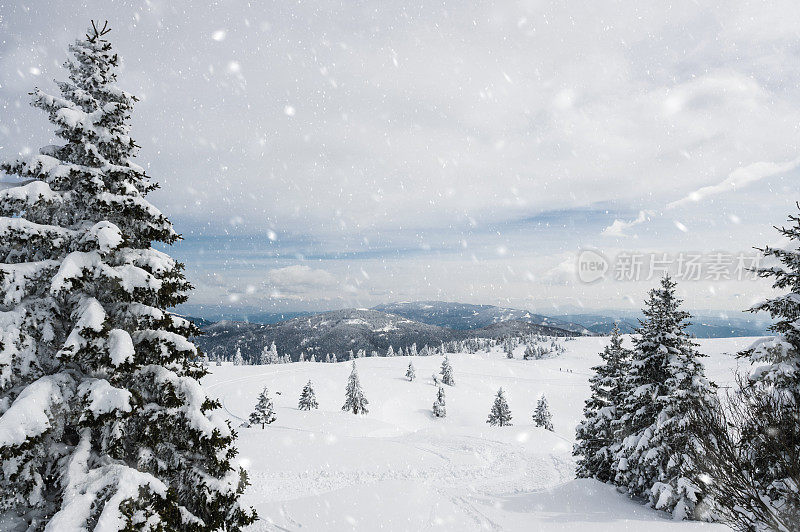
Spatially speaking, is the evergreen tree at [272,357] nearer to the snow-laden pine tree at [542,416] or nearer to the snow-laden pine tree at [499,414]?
the snow-laden pine tree at [499,414]

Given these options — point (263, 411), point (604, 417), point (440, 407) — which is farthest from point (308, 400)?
point (604, 417)

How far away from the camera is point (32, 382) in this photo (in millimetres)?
6977

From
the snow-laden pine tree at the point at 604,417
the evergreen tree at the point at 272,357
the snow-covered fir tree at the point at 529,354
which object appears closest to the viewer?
the snow-laden pine tree at the point at 604,417

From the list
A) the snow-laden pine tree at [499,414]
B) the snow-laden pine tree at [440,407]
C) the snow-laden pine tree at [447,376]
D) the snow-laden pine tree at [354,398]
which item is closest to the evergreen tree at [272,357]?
the snow-laden pine tree at [447,376]

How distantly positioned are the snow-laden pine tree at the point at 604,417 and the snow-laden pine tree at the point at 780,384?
9.26 meters

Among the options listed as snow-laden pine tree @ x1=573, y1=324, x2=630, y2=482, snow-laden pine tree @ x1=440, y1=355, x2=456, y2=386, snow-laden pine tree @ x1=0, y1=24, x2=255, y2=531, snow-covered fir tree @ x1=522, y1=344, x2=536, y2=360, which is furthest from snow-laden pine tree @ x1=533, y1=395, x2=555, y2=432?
snow-covered fir tree @ x1=522, y1=344, x2=536, y2=360

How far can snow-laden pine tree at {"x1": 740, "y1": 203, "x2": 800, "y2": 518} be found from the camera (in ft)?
25.5

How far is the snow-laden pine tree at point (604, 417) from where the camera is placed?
21375 millimetres

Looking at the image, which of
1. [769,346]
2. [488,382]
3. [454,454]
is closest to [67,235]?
[769,346]

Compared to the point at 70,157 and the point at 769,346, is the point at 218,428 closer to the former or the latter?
the point at 70,157

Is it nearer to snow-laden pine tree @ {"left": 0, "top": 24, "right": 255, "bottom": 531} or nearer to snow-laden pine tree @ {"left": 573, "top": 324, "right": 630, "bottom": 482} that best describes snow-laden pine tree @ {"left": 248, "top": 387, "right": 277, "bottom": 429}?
snow-laden pine tree @ {"left": 573, "top": 324, "right": 630, "bottom": 482}

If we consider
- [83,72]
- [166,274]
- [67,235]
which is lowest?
[166,274]

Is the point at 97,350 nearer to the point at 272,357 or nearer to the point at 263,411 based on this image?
the point at 263,411

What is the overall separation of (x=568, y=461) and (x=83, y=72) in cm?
4014
